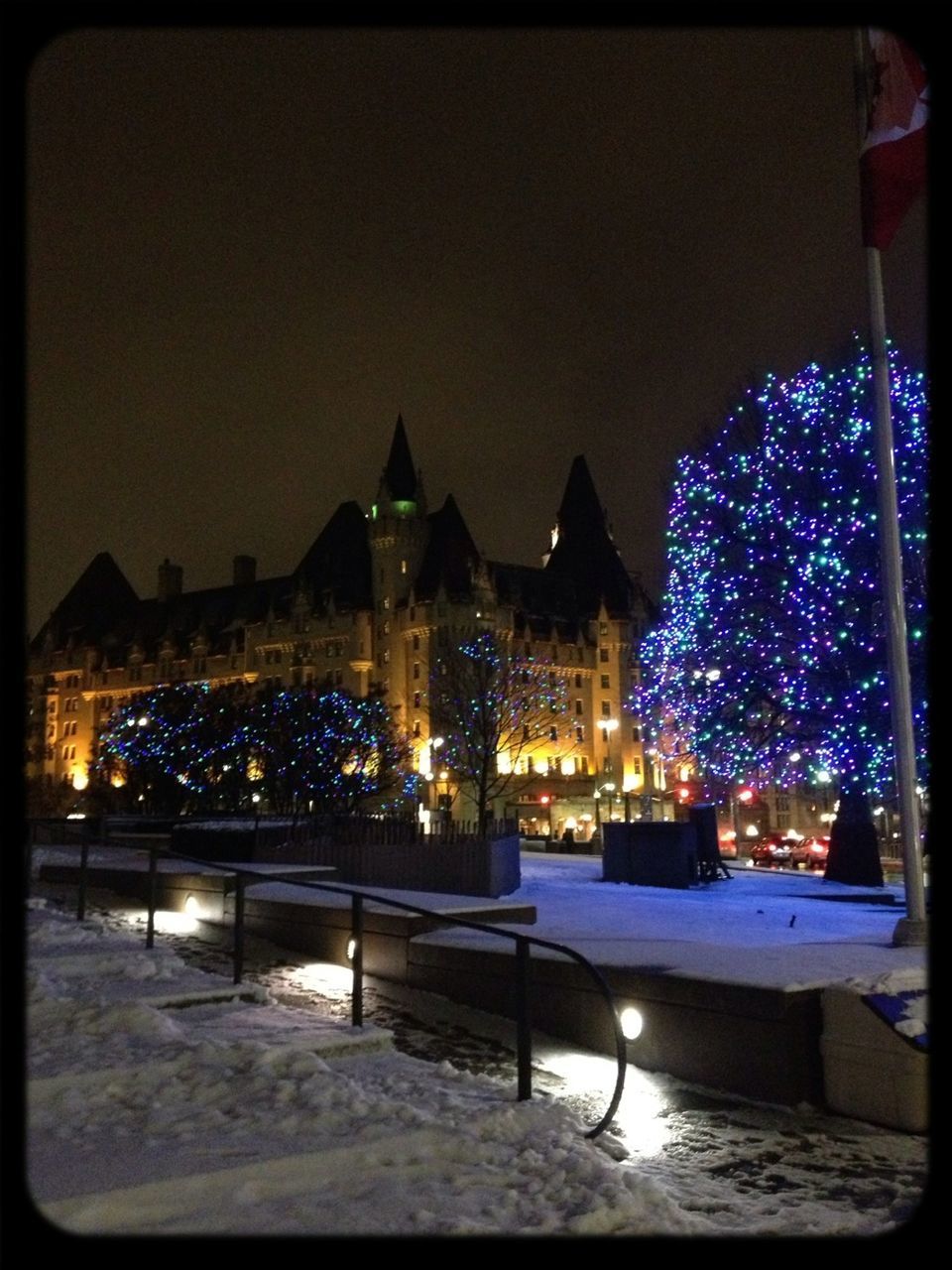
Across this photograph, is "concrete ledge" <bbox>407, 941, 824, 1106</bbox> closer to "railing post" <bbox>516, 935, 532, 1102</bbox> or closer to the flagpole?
"railing post" <bbox>516, 935, 532, 1102</bbox>

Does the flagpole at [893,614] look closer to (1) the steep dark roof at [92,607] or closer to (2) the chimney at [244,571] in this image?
(2) the chimney at [244,571]

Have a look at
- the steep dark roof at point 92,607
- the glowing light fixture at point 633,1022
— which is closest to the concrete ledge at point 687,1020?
the glowing light fixture at point 633,1022

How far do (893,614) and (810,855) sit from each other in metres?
38.4

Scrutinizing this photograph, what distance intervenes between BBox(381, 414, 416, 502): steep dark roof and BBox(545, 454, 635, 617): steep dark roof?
753 inches

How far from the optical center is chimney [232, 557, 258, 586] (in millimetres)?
117412

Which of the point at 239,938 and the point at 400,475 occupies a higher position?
the point at 400,475

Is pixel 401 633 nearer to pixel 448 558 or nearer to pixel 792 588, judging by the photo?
pixel 448 558

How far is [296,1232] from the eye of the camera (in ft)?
14.2

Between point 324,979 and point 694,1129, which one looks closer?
point 694,1129

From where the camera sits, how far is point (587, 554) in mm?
113062

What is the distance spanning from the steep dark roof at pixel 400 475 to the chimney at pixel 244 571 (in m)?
23.4

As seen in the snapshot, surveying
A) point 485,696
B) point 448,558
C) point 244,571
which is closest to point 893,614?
point 485,696

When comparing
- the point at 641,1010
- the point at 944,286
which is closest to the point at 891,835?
the point at 641,1010

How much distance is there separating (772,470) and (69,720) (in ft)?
344
